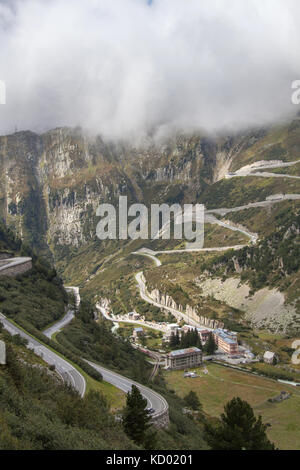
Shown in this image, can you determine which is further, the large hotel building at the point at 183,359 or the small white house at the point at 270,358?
the small white house at the point at 270,358

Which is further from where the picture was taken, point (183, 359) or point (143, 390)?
point (183, 359)

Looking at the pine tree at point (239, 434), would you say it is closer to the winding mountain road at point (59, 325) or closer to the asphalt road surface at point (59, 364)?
the asphalt road surface at point (59, 364)

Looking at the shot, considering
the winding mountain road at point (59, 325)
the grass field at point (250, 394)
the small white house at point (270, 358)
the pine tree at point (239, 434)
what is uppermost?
the pine tree at point (239, 434)

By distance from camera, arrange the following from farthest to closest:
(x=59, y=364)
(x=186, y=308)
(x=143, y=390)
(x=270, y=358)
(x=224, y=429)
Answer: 1. (x=186, y=308)
2. (x=270, y=358)
3. (x=143, y=390)
4. (x=59, y=364)
5. (x=224, y=429)

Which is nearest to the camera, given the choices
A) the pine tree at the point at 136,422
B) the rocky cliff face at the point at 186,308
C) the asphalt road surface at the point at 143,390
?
the pine tree at the point at 136,422

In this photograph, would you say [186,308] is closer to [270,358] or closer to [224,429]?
[270,358]

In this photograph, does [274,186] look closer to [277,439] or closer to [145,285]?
[145,285]

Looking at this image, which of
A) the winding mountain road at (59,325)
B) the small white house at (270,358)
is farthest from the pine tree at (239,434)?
the small white house at (270,358)

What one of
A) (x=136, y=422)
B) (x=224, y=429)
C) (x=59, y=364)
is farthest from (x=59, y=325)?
(x=136, y=422)
